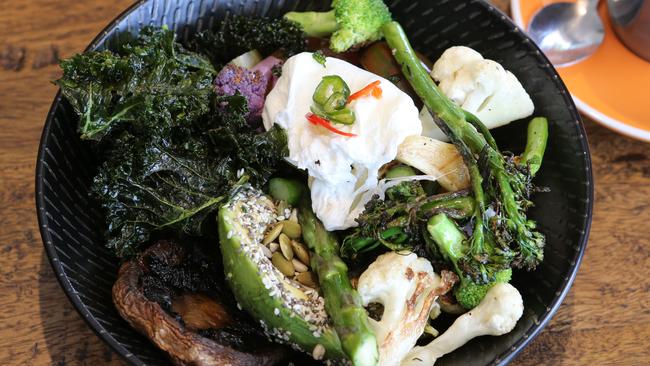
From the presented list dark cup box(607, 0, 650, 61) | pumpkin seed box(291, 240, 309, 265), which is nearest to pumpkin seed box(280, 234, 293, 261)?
pumpkin seed box(291, 240, 309, 265)

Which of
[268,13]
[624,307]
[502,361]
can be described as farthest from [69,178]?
[624,307]

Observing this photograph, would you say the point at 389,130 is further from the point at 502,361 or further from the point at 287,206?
the point at 502,361

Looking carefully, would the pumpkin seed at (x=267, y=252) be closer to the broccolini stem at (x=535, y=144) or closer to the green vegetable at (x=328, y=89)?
the green vegetable at (x=328, y=89)

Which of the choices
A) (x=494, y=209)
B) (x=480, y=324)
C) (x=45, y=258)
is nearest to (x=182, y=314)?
(x=45, y=258)

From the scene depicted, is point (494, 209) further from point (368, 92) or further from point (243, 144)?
point (243, 144)

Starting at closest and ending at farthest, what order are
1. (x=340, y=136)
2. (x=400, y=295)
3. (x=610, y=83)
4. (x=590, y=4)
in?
(x=400, y=295) → (x=340, y=136) → (x=610, y=83) → (x=590, y=4)
